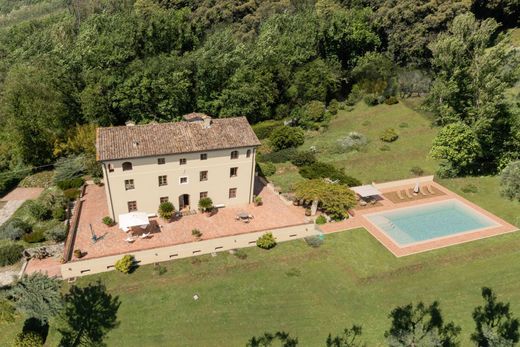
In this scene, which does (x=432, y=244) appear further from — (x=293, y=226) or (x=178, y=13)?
(x=178, y=13)

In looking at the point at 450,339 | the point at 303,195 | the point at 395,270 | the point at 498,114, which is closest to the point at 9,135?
the point at 303,195

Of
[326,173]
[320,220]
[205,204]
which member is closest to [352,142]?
[326,173]

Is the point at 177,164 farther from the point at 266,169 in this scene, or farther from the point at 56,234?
the point at 266,169

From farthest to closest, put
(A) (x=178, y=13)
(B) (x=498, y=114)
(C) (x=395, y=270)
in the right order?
(A) (x=178, y=13) < (B) (x=498, y=114) < (C) (x=395, y=270)

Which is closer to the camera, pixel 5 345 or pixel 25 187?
pixel 5 345

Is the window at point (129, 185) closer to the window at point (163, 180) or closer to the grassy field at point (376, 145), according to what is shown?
the window at point (163, 180)

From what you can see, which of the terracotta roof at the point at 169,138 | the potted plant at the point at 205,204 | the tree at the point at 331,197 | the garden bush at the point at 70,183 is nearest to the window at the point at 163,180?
the terracotta roof at the point at 169,138
